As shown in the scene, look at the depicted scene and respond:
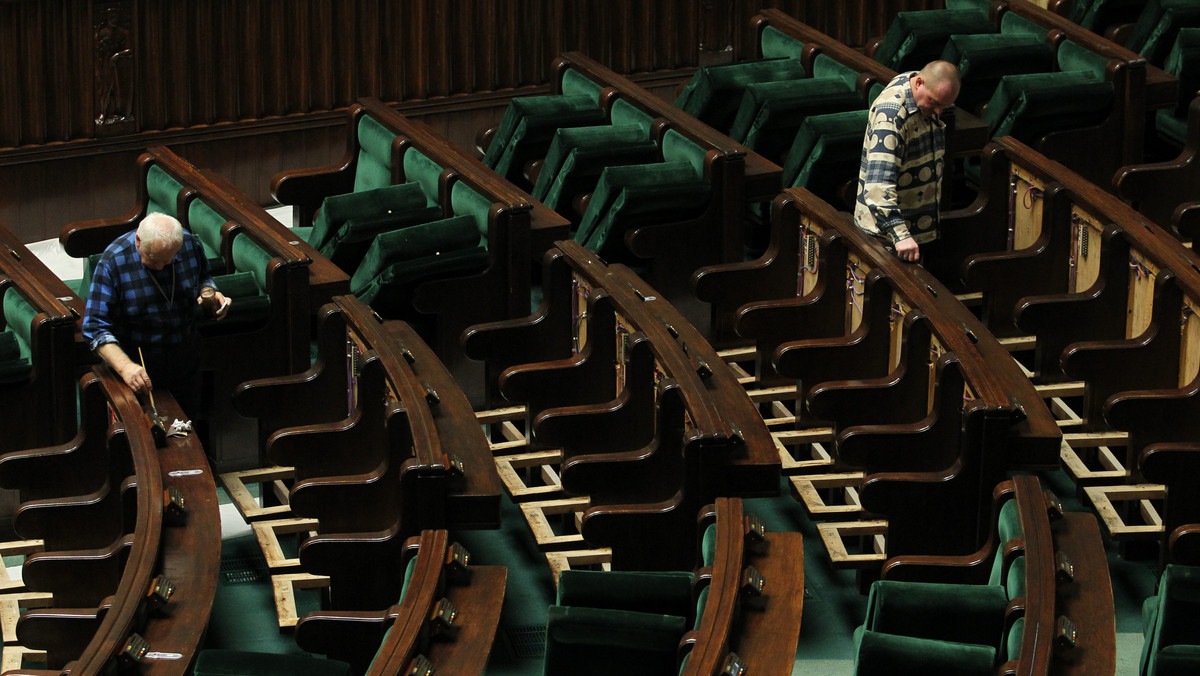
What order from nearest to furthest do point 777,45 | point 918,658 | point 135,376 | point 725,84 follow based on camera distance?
point 918,658
point 135,376
point 725,84
point 777,45

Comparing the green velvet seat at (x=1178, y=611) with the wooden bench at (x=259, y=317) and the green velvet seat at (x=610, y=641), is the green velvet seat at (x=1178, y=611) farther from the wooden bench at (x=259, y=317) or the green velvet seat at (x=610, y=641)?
the wooden bench at (x=259, y=317)

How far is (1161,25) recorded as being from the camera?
13.8 feet

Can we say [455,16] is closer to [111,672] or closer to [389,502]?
[389,502]

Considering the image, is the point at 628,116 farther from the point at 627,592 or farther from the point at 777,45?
the point at 627,592

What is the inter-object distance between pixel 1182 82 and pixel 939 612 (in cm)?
208

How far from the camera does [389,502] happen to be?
291 cm

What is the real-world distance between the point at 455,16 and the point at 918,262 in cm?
190

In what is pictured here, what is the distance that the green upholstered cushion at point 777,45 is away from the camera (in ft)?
14.5

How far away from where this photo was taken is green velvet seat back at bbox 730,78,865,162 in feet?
12.9

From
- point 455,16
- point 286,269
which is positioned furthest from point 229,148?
point 286,269

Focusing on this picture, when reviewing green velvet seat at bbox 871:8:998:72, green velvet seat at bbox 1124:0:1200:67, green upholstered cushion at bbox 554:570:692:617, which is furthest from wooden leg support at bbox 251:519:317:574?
green velvet seat at bbox 1124:0:1200:67

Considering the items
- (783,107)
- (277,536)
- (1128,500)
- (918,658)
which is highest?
(783,107)

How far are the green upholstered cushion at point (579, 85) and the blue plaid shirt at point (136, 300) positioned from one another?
139cm

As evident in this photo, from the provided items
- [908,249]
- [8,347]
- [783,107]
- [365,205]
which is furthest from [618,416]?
[783,107]
